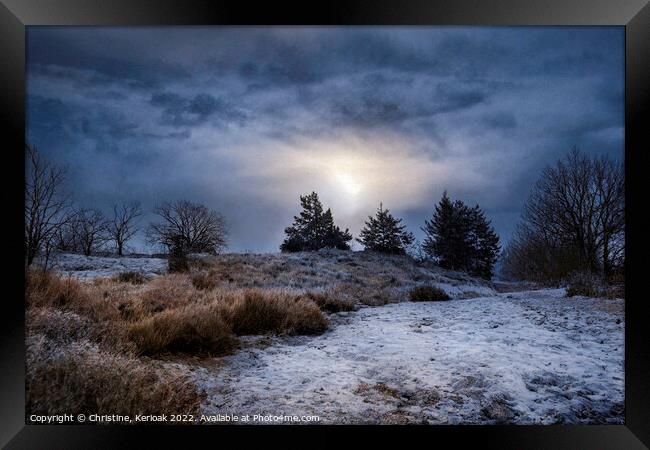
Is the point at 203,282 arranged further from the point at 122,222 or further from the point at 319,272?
the point at 319,272

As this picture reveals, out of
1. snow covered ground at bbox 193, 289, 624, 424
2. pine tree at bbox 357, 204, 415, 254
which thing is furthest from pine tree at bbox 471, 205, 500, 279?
snow covered ground at bbox 193, 289, 624, 424

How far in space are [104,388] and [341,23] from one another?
3793mm

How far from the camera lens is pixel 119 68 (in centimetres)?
346

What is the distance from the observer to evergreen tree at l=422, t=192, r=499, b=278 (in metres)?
4.09

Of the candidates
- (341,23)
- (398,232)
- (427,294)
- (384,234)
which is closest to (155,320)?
(384,234)

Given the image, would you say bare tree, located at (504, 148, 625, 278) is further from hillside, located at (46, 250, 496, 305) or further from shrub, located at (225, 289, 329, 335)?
shrub, located at (225, 289, 329, 335)

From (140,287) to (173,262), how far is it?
Answer: 19.8 inches

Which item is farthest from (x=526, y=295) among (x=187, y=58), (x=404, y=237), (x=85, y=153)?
(x=85, y=153)

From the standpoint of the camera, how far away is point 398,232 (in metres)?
4.19

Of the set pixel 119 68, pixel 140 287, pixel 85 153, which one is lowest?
pixel 140 287

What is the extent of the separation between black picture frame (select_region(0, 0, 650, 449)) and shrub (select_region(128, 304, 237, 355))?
701 millimetres

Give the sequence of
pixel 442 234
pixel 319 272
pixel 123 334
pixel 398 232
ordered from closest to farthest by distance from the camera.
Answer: pixel 123 334
pixel 398 232
pixel 442 234
pixel 319 272

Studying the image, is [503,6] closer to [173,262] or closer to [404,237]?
[404,237]

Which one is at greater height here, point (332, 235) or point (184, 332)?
point (332, 235)
